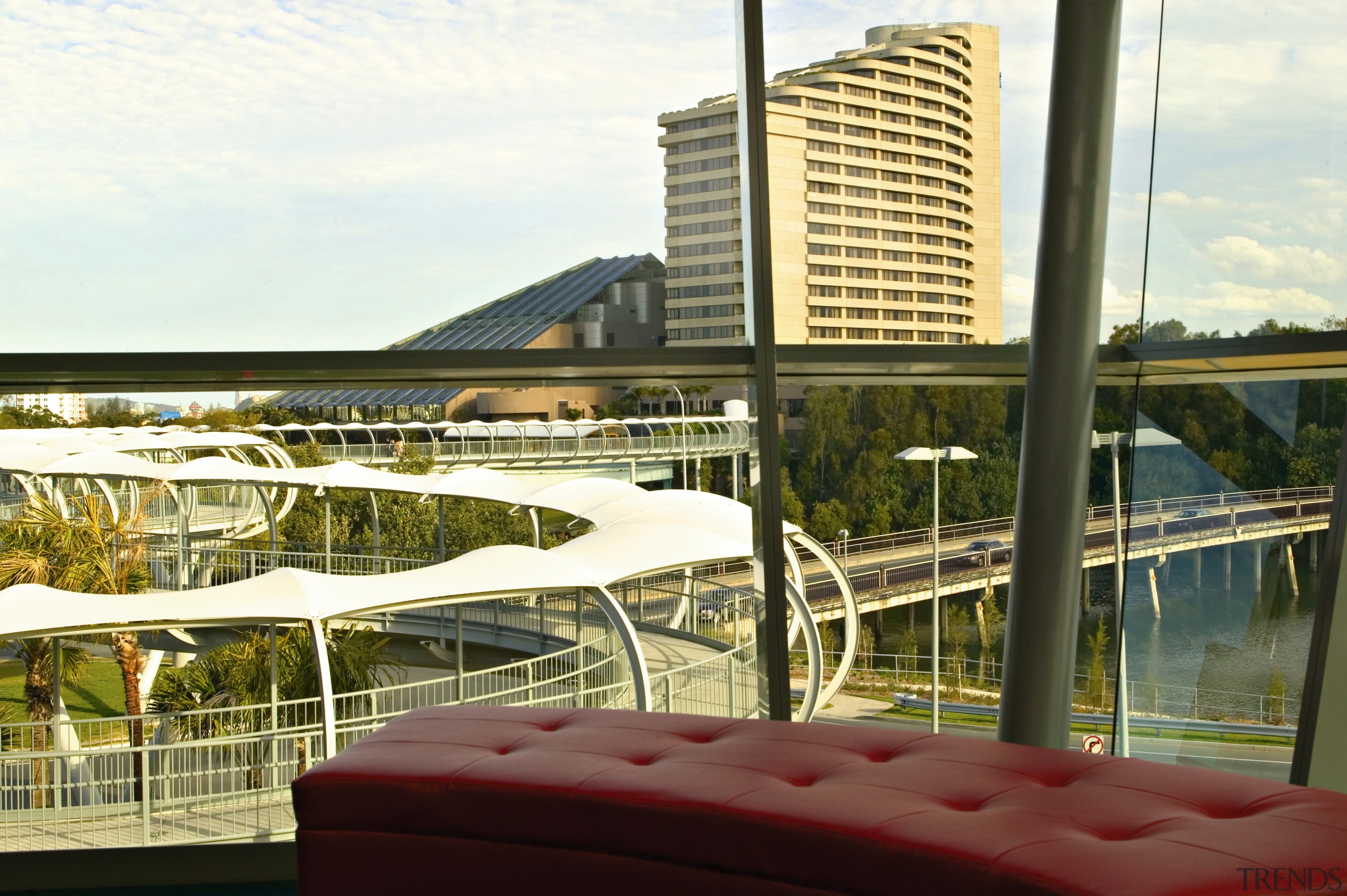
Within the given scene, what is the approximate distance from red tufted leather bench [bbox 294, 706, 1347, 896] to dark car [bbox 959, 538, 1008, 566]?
3.69 ft

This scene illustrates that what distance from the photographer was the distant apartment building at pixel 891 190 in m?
2.40

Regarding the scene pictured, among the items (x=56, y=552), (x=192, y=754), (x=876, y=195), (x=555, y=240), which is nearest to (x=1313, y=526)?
(x=876, y=195)

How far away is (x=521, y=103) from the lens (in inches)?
132

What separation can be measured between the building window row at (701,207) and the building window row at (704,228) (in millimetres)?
34

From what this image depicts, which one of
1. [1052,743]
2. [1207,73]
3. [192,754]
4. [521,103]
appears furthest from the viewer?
[192,754]

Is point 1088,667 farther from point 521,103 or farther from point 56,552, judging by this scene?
point 56,552

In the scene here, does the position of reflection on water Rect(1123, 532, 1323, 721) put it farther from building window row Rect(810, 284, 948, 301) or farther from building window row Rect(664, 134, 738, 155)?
building window row Rect(664, 134, 738, 155)

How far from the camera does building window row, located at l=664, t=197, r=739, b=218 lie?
114 inches

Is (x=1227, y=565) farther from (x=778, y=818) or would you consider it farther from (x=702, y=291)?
(x=778, y=818)

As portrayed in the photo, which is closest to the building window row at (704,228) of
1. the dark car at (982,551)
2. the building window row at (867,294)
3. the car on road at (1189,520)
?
the building window row at (867,294)

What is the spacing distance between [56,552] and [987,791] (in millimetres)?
21159

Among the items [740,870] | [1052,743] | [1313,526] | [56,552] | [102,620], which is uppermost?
[1313,526]

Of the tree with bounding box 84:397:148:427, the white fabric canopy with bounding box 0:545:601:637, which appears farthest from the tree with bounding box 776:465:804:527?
the white fabric canopy with bounding box 0:545:601:637

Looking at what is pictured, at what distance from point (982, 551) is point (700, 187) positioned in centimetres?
137
